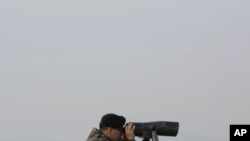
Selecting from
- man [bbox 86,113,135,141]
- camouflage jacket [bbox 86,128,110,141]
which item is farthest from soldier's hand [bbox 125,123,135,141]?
camouflage jacket [bbox 86,128,110,141]

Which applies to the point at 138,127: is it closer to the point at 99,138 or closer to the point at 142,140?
the point at 142,140

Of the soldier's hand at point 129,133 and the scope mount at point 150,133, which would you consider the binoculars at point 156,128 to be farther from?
the soldier's hand at point 129,133

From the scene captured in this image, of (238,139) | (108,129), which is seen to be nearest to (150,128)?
(108,129)

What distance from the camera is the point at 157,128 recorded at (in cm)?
575

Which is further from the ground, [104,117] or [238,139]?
[104,117]

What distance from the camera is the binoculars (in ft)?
18.8

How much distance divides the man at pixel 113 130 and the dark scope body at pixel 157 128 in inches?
6.2

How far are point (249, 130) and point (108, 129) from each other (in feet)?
13.6

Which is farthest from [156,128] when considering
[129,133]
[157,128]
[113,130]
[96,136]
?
[96,136]

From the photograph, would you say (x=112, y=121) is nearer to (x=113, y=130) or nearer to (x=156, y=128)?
(x=113, y=130)

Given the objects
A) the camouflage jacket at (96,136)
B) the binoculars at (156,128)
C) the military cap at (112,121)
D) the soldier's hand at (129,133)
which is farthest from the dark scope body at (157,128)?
the camouflage jacket at (96,136)

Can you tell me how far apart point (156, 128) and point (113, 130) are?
57 centimetres

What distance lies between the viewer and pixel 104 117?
5633 mm

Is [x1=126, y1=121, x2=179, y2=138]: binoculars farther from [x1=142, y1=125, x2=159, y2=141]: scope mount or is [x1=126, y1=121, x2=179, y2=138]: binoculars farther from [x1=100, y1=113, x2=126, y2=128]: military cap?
[x1=100, y1=113, x2=126, y2=128]: military cap
